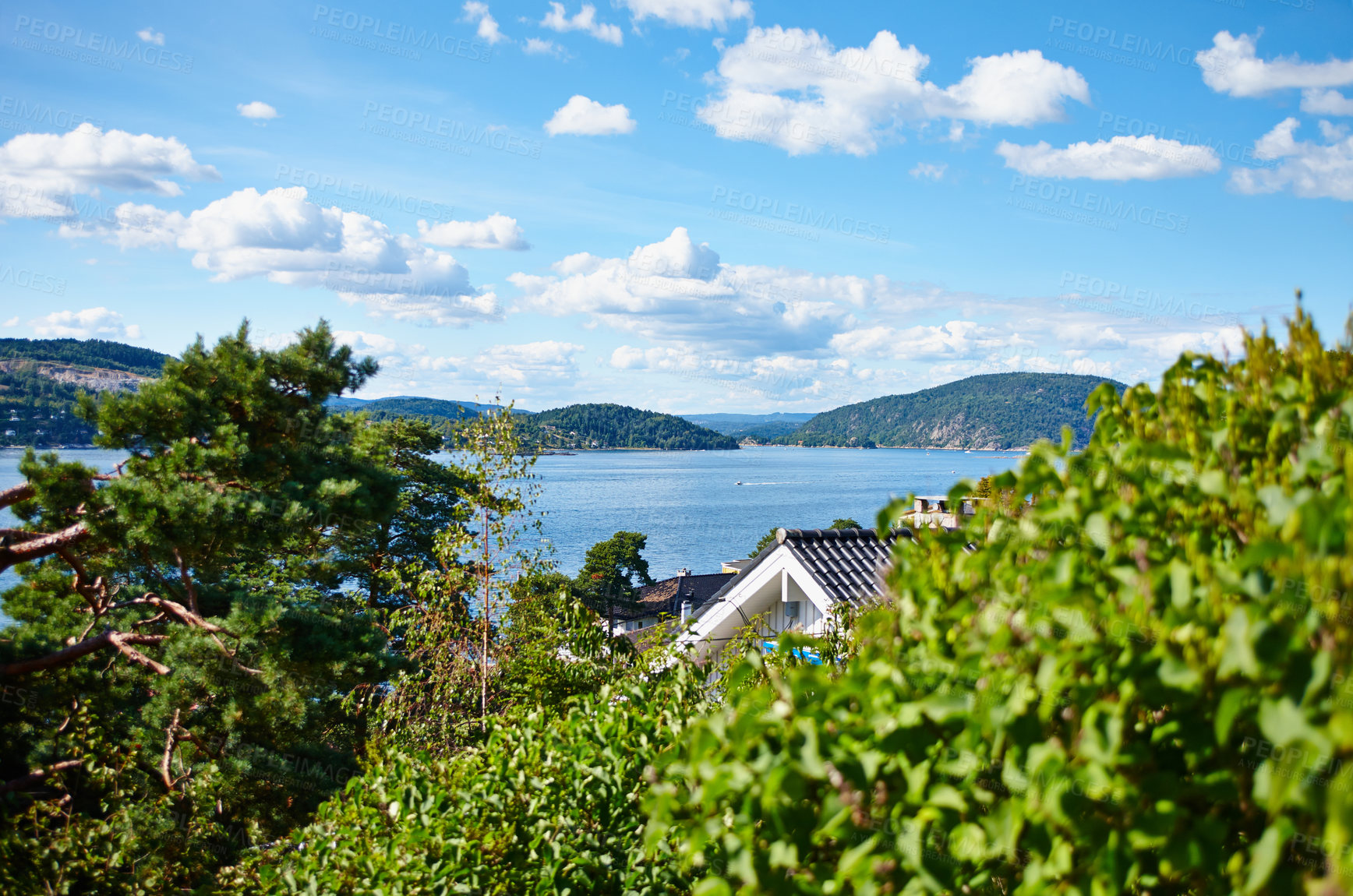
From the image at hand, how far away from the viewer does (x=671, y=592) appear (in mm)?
44188

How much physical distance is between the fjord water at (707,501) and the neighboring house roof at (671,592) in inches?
201

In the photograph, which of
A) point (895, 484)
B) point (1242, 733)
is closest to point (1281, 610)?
point (1242, 733)

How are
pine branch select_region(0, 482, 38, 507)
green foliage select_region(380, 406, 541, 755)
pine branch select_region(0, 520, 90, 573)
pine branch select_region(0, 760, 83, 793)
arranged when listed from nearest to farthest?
1. pine branch select_region(0, 760, 83, 793)
2. pine branch select_region(0, 520, 90, 573)
3. pine branch select_region(0, 482, 38, 507)
4. green foliage select_region(380, 406, 541, 755)

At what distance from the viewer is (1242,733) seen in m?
1.32

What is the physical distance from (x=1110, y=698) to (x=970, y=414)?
128 m

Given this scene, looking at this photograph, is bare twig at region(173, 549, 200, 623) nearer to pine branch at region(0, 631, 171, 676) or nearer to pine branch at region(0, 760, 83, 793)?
pine branch at region(0, 631, 171, 676)

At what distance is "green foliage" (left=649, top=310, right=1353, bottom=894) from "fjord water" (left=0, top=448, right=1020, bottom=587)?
9.67 meters

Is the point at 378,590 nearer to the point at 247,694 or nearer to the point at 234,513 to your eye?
the point at 247,694

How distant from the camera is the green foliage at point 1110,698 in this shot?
1.09 m

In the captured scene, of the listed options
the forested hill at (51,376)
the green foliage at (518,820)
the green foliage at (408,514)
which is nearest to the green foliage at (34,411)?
the forested hill at (51,376)

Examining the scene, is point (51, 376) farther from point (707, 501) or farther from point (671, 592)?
point (707, 501)

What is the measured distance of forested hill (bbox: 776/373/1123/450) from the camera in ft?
306

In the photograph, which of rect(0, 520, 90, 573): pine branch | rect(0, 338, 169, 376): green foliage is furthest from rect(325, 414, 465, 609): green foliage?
rect(0, 338, 169, 376): green foliage

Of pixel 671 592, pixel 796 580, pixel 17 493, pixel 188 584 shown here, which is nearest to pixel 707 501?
pixel 671 592
